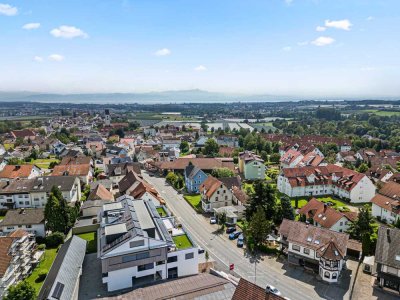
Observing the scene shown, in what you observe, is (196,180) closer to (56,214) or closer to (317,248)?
(56,214)

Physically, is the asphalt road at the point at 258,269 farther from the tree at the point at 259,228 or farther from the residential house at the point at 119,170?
the residential house at the point at 119,170

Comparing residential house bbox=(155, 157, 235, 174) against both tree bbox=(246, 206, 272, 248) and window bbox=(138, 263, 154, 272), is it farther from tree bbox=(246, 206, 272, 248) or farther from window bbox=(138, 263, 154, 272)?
window bbox=(138, 263, 154, 272)

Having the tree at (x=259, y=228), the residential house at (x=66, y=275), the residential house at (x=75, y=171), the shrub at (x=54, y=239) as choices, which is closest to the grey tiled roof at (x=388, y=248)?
the tree at (x=259, y=228)

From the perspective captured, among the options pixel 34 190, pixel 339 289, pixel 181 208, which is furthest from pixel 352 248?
pixel 34 190

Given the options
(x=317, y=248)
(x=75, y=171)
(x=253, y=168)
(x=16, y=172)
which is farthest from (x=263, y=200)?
(x=16, y=172)

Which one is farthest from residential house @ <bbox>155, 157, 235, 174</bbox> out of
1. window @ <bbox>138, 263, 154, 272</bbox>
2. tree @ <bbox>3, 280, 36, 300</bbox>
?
tree @ <bbox>3, 280, 36, 300</bbox>

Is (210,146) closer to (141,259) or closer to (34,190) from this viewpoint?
(34,190)
